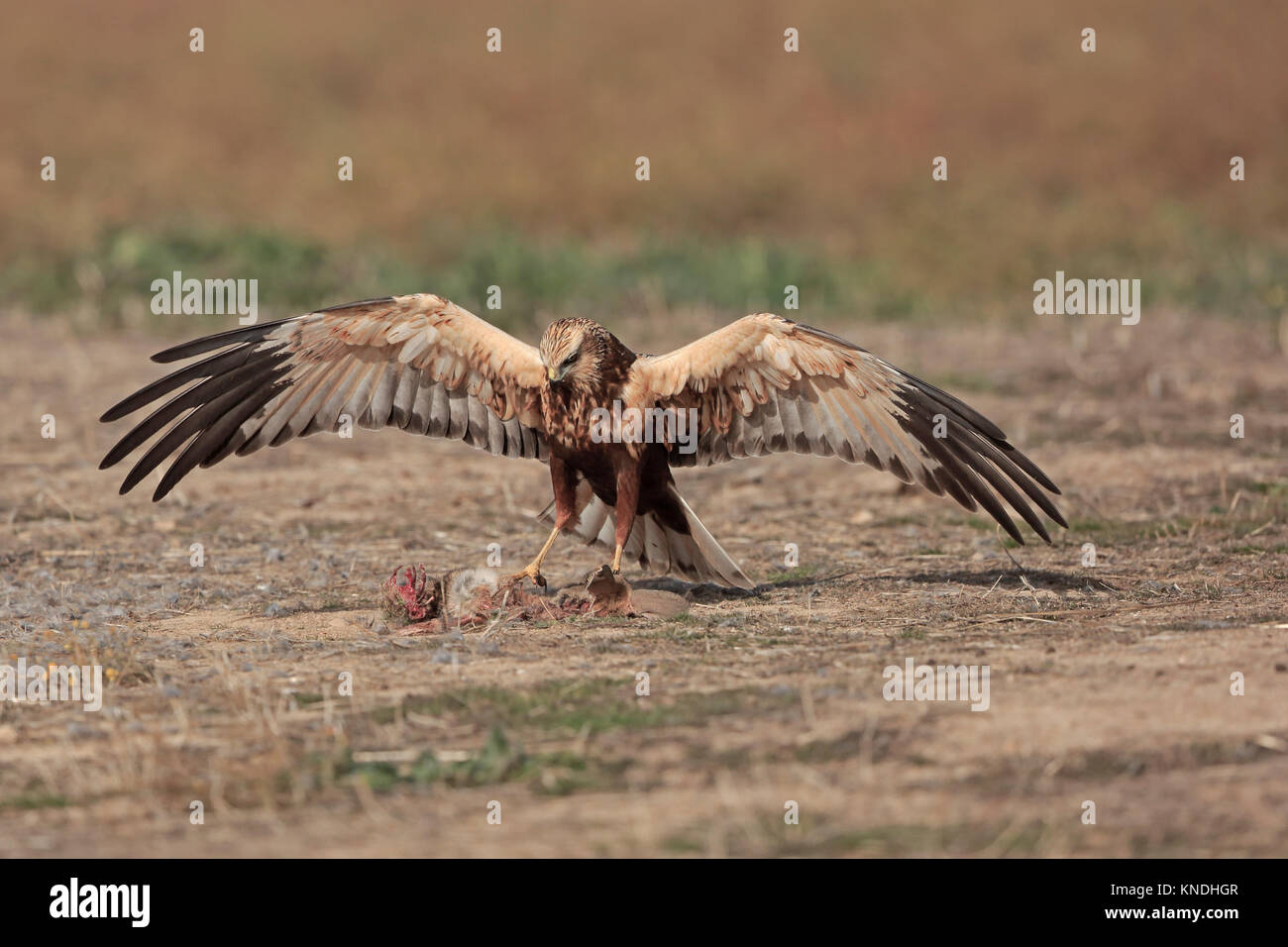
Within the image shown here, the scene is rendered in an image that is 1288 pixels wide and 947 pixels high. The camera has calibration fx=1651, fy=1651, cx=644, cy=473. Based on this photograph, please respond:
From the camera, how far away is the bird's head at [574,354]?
6828 mm

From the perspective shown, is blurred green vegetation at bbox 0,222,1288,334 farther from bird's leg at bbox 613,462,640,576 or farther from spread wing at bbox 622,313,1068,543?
bird's leg at bbox 613,462,640,576

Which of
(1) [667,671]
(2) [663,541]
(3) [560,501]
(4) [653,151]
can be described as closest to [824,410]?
(2) [663,541]

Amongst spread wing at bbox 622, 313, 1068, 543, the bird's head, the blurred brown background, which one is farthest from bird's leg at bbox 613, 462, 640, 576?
the blurred brown background

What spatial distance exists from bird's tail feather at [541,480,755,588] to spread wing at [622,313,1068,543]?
1.02 ft

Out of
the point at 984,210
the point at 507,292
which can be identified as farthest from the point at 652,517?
the point at 984,210

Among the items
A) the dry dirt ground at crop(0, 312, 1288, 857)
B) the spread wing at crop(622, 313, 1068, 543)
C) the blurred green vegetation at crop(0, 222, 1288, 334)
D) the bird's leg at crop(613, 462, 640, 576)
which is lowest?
the dry dirt ground at crop(0, 312, 1288, 857)

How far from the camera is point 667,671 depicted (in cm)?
598

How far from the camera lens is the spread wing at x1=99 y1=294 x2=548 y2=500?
7.28 m

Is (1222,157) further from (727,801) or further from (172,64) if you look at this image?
(727,801)

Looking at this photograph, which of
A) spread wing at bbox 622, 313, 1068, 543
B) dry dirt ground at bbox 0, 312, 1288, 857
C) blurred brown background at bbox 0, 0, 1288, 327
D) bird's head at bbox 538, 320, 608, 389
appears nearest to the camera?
dry dirt ground at bbox 0, 312, 1288, 857

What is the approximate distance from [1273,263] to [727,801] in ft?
47.4

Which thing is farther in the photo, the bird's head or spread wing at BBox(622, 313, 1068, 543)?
spread wing at BBox(622, 313, 1068, 543)

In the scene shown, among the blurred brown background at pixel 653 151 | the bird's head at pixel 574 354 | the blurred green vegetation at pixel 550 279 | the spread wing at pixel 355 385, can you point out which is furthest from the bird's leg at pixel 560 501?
the blurred brown background at pixel 653 151

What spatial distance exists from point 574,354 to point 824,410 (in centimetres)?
126
